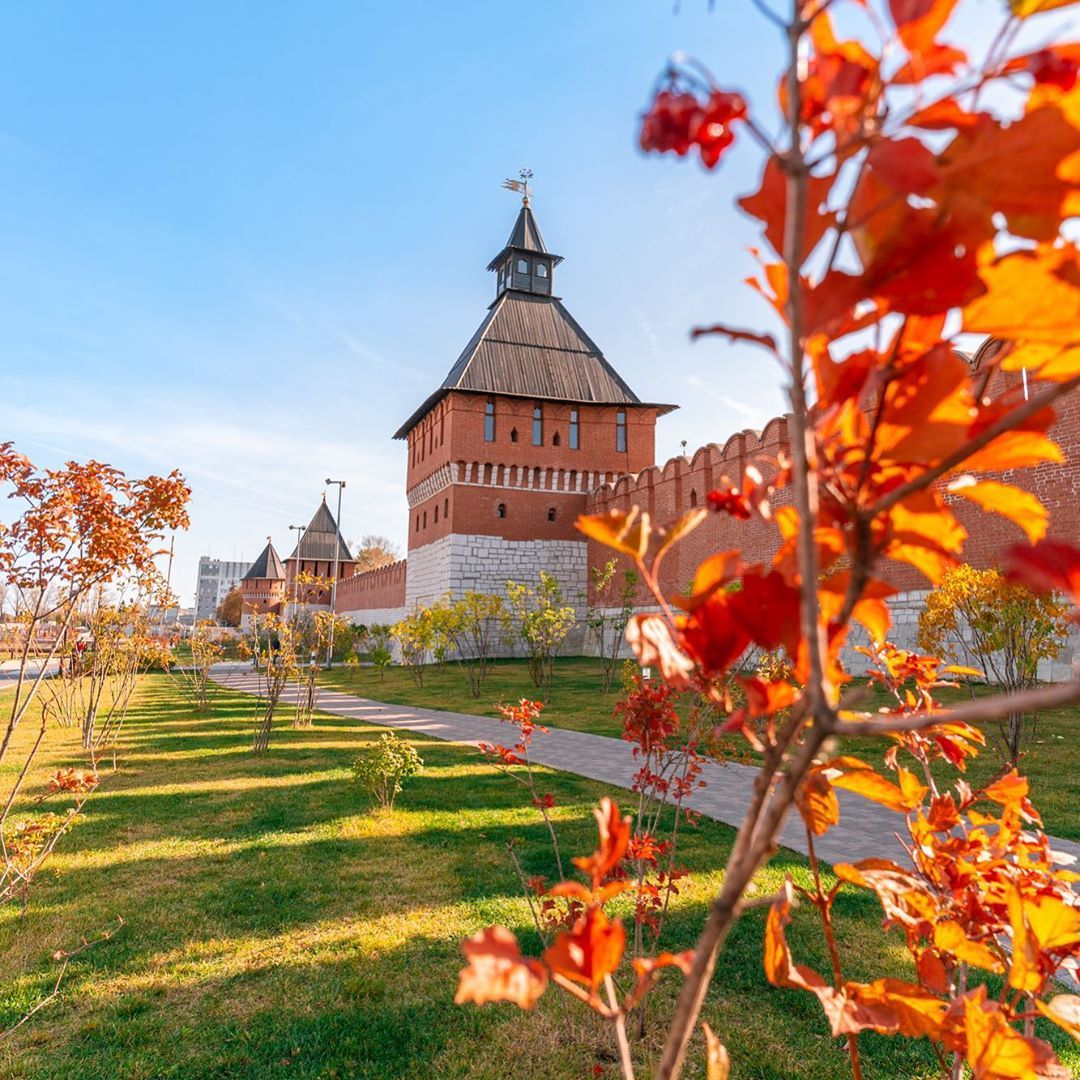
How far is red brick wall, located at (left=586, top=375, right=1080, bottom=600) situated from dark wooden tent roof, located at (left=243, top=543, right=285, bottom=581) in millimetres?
33415

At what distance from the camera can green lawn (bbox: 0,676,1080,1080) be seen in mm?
2375

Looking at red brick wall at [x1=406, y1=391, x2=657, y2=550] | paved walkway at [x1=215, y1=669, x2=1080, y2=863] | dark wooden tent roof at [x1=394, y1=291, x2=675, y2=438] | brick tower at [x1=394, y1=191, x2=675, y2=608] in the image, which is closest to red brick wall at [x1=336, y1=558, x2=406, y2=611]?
brick tower at [x1=394, y1=191, x2=675, y2=608]

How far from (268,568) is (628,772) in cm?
4777

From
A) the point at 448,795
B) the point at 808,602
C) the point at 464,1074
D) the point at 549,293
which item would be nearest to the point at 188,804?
the point at 448,795

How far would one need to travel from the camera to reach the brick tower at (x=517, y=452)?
72.3 feet

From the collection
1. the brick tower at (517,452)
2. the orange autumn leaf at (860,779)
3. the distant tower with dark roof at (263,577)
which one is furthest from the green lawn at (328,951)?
the distant tower with dark roof at (263,577)

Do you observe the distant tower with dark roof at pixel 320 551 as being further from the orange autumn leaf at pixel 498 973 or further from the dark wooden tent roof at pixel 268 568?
the orange autumn leaf at pixel 498 973

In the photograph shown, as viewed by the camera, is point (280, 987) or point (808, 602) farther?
point (280, 987)

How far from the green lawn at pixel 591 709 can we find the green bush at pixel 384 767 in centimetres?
87

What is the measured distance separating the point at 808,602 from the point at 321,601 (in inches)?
1737

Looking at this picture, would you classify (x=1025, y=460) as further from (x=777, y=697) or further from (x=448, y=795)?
(x=448, y=795)

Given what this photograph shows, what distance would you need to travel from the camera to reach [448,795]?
588 centimetres

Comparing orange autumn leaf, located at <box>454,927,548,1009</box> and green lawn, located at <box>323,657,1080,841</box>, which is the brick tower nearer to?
green lawn, located at <box>323,657,1080,841</box>

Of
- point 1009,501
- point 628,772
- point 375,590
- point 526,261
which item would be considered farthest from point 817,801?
point 375,590
